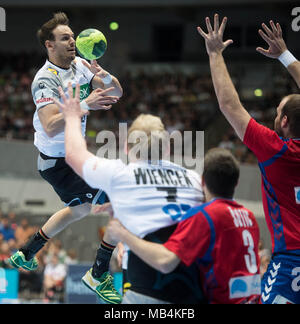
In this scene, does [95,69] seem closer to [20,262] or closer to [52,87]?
[52,87]

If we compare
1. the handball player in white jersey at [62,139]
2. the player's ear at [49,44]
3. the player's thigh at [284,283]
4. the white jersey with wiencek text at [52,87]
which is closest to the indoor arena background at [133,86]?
the handball player in white jersey at [62,139]

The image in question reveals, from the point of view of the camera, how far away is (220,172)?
4781mm

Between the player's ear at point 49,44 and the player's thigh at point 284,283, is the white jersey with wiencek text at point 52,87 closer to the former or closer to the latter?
the player's ear at point 49,44

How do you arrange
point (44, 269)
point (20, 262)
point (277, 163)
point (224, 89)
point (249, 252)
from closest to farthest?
point (249, 252), point (224, 89), point (277, 163), point (20, 262), point (44, 269)

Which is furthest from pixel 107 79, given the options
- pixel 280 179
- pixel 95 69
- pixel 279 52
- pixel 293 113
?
pixel 280 179

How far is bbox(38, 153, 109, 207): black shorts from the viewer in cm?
752

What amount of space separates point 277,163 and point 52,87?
275cm

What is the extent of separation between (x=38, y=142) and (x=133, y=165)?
277 centimetres

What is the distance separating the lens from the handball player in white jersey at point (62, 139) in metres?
7.11


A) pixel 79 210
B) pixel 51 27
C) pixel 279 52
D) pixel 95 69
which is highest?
pixel 51 27

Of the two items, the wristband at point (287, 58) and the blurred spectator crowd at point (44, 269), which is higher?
the wristband at point (287, 58)

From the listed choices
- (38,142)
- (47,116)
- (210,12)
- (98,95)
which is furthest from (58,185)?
(210,12)
